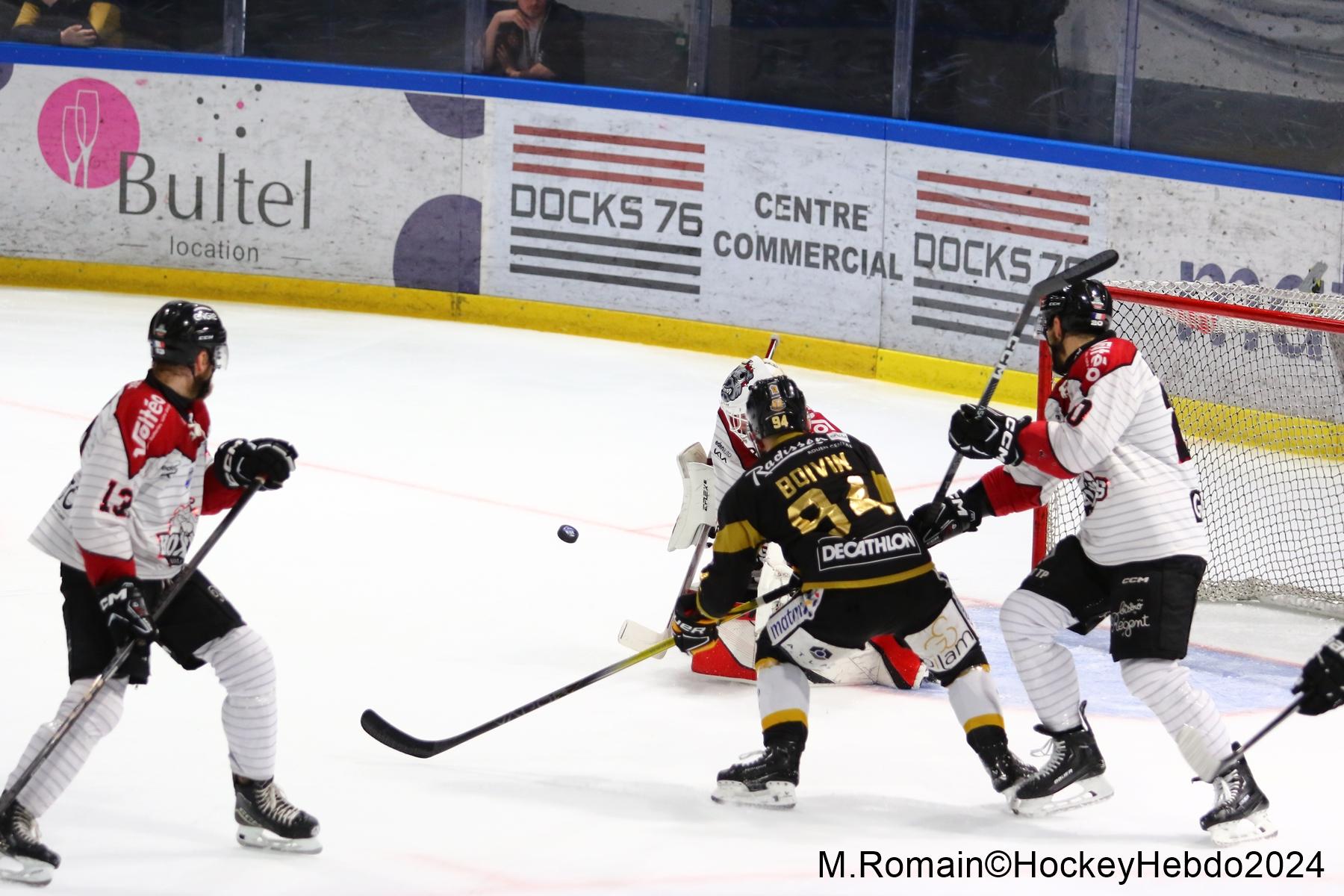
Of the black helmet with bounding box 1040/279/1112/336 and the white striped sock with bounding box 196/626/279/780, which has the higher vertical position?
the black helmet with bounding box 1040/279/1112/336

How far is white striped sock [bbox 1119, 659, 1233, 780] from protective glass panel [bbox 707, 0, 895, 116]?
575cm

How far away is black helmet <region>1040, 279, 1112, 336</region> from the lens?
4.50 meters

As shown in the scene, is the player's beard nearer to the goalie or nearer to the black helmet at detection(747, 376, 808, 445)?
the black helmet at detection(747, 376, 808, 445)

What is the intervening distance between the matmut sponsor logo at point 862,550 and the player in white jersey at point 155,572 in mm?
1173

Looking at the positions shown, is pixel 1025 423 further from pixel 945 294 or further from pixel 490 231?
pixel 490 231

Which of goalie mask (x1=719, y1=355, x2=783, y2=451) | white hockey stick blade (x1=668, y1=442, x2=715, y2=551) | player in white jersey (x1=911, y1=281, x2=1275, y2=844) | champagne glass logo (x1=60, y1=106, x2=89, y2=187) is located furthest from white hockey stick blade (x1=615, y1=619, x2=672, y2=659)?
champagne glass logo (x1=60, y1=106, x2=89, y2=187)

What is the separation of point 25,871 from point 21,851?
1.6 inches

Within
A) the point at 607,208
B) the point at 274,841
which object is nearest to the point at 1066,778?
the point at 274,841

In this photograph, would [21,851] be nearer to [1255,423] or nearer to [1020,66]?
[1255,423]

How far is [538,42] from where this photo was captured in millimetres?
10453

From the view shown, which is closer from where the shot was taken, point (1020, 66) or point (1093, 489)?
point (1093, 489)

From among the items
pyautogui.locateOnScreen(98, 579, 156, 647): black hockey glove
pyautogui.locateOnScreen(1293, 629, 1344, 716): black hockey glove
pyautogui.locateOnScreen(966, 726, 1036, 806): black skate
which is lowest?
pyautogui.locateOnScreen(966, 726, 1036, 806): black skate

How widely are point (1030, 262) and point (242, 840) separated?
5641 mm

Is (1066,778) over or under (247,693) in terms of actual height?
under
